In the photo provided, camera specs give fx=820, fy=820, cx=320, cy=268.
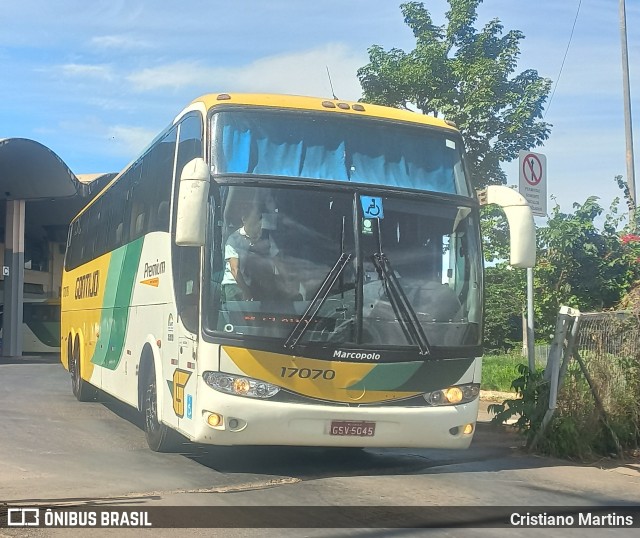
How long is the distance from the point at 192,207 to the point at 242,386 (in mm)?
1648

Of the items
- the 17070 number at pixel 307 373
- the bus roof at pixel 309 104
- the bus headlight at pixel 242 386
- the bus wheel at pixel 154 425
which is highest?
the bus roof at pixel 309 104

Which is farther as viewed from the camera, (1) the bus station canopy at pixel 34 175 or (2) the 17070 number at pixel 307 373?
(1) the bus station canopy at pixel 34 175

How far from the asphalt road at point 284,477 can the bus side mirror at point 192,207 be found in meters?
2.20

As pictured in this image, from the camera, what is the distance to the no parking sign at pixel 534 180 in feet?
34.8

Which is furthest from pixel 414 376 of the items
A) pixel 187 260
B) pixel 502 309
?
pixel 502 309

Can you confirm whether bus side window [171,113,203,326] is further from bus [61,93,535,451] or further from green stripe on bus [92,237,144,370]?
green stripe on bus [92,237,144,370]

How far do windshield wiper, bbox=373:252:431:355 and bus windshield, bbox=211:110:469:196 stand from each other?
85 centimetres

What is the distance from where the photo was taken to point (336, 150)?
26.5 feet

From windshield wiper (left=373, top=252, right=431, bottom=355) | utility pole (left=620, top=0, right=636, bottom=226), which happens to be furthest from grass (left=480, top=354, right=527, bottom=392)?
windshield wiper (left=373, top=252, right=431, bottom=355)

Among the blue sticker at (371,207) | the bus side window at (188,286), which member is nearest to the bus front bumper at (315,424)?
the bus side window at (188,286)

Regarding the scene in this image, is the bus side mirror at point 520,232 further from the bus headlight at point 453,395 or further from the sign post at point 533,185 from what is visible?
the sign post at point 533,185

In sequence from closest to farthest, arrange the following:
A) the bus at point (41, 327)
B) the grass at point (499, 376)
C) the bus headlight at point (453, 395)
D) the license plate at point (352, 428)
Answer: the license plate at point (352, 428), the bus headlight at point (453, 395), the grass at point (499, 376), the bus at point (41, 327)

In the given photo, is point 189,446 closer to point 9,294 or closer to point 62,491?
point 62,491

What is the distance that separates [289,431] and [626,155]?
1595cm
